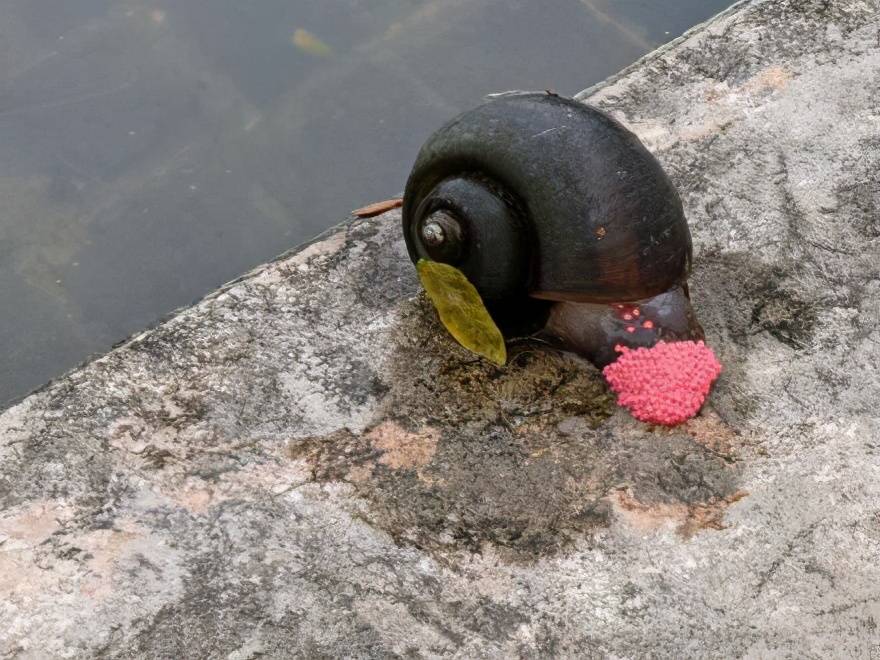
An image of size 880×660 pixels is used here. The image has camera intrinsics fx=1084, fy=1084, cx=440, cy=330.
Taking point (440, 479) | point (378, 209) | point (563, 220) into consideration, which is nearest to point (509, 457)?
point (440, 479)

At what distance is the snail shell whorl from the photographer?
183 centimetres

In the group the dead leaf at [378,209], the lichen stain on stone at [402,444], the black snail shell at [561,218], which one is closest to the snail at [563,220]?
the black snail shell at [561,218]

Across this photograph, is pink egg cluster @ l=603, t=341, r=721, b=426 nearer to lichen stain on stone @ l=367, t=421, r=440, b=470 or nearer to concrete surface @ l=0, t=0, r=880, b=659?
concrete surface @ l=0, t=0, r=880, b=659

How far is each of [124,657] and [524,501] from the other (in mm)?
684

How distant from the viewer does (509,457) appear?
75.1 inches

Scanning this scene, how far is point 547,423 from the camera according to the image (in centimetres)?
197

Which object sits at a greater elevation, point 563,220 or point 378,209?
point 563,220

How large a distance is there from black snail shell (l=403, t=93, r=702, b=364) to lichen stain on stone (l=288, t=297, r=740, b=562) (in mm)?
131

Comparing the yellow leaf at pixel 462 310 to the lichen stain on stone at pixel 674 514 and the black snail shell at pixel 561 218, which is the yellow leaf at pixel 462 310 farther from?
the lichen stain on stone at pixel 674 514

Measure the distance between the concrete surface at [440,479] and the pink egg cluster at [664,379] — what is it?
0.12 ft

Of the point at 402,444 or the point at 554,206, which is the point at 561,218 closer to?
the point at 554,206

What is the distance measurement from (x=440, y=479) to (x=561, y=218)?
0.49 meters

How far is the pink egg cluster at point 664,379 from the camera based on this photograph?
1945 mm

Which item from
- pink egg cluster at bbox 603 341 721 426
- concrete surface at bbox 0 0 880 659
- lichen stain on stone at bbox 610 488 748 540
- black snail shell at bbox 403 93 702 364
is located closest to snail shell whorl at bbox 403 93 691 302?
black snail shell at bbox 403 93 702 364
